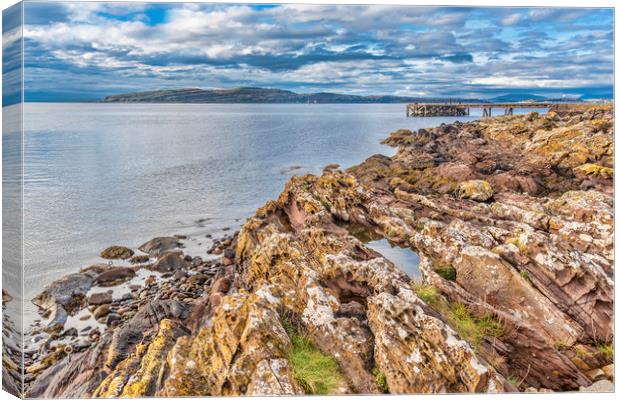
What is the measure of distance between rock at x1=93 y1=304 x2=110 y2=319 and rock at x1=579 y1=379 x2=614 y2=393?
9413mm

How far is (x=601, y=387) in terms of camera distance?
8305mm

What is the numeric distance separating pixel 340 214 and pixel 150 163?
4879 mm

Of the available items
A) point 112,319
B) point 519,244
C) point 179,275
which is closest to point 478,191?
point 519,244

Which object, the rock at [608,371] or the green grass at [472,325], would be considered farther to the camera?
the rock at [608,371]

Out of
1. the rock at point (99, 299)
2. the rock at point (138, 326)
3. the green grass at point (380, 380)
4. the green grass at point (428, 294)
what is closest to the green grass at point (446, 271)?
the green grass at point (428, 294)

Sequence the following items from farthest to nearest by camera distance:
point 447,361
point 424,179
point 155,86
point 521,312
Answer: point 424,179, point 155,86, point 521,312, point 447,361

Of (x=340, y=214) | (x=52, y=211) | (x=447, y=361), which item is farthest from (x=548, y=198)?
(x=52, y=211)

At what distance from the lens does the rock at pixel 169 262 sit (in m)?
11.3

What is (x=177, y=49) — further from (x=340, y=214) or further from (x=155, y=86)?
(x=340, y=214)

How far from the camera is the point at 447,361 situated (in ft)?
23.3

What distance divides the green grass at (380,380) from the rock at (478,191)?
217 inches

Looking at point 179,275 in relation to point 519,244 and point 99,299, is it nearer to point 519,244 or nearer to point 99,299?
point 99,299

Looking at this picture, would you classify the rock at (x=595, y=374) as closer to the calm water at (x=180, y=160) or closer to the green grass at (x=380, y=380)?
the green grass at (x=380, y=380)

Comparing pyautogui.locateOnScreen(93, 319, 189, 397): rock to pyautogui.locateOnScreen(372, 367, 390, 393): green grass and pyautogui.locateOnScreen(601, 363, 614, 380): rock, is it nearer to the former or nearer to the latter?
pyautogui.locateOnScreen(372, 367, 390, 393): green grass
